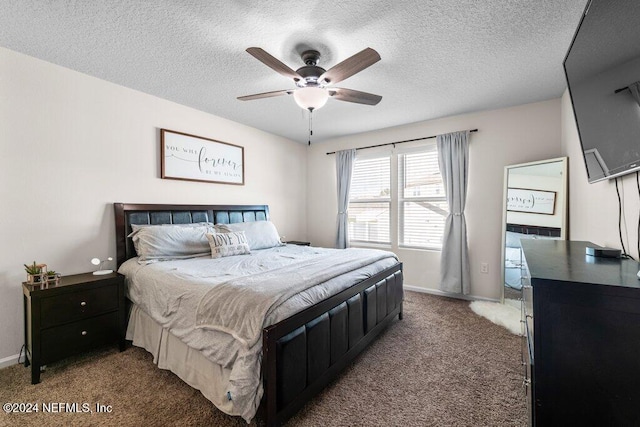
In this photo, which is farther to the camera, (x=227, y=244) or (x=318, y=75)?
(x=227, y=244)

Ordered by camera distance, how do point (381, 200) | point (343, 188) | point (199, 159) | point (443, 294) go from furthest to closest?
point (343, 188) → point (381, 200) → point (443, 294) → point (199, 159)

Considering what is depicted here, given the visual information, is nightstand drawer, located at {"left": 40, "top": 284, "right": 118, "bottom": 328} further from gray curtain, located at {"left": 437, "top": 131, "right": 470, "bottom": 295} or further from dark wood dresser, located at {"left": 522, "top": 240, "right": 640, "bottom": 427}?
gray curtain, located at {"left": 437, "top": 131, "right": 470, "bottom": 295}

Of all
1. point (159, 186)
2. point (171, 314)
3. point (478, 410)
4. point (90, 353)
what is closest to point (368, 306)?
point (478, 410)

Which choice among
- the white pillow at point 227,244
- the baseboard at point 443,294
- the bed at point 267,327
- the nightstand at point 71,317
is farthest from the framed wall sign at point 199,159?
the baseboard at point 443,294

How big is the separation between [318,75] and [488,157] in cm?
259

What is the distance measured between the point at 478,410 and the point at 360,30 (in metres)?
2.60

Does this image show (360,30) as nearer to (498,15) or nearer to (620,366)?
(498,15)

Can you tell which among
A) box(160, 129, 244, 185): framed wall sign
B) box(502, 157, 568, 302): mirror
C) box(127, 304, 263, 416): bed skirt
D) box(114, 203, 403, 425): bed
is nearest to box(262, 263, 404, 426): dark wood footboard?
box(114, 203, 403, 425): bed

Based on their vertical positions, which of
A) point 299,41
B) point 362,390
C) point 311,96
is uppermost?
point 299,41

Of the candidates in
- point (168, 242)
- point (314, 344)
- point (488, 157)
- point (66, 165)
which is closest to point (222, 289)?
point (314, 344)

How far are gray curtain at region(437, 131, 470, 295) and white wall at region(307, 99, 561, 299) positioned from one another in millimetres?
121

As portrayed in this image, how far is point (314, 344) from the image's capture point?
167 centimetres

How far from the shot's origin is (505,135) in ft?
11.1

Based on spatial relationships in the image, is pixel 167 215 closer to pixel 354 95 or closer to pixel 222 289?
pixel 222 289
